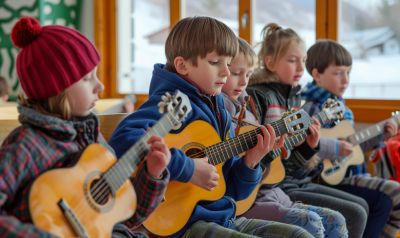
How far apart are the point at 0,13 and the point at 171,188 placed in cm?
415

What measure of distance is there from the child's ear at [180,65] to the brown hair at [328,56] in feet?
3.84

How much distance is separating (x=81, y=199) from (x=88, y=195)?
0.02 m

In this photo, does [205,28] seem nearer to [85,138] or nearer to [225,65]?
[225,65]

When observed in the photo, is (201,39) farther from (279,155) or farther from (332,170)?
(332,170)

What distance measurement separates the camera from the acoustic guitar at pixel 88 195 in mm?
1162

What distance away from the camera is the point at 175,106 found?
5.00ft

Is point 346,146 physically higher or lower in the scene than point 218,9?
lower

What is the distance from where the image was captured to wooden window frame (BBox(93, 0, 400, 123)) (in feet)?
11.0

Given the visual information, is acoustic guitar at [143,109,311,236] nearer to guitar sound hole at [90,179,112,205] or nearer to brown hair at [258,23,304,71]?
guitar sound hole at [90,179,112,205]

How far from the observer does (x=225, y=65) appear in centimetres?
183

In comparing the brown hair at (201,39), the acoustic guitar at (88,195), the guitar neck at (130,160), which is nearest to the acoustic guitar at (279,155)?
the brown hair at (201,39)

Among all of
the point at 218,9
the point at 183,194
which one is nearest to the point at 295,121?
the point at 183,194

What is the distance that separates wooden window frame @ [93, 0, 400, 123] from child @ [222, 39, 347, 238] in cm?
135

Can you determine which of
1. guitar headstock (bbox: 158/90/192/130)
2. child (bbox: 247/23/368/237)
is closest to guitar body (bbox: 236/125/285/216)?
child (bbox: 247/23/368/237)
